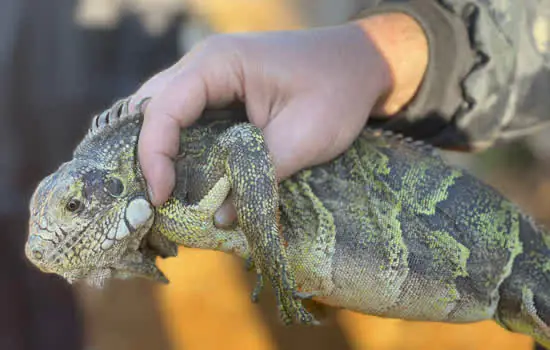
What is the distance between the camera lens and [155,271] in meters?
2.55

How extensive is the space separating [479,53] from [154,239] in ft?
5.85

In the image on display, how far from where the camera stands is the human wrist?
2994 mm

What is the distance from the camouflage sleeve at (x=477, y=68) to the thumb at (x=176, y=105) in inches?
40.6

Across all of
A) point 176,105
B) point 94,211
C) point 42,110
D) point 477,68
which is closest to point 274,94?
point 176,105

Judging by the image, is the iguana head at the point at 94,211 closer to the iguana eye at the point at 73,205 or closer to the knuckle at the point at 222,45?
the iguana eye at the point at 73,205

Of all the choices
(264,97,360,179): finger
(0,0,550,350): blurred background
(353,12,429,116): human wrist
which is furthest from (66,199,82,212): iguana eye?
(0,0,550,350): blurred background

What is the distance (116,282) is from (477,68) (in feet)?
16.2

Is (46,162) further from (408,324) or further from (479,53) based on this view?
(479,53)

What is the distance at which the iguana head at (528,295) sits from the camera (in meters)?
2.58

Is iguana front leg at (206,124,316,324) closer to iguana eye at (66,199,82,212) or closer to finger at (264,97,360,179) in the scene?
finger at (264,97,360,179)

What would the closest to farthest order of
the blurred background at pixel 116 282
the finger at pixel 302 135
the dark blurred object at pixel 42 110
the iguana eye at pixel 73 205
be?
the iguana eye at pixel 73 205, the finger at pixel 302 135, the blurred background at pixel 116 282, the dark blurred object at pixel 42 110

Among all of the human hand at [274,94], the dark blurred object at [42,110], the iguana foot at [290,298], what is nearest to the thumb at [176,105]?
the human hand at [274,94]

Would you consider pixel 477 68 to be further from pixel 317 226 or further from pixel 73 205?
pixel 73 205

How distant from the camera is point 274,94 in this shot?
8.42 feet
